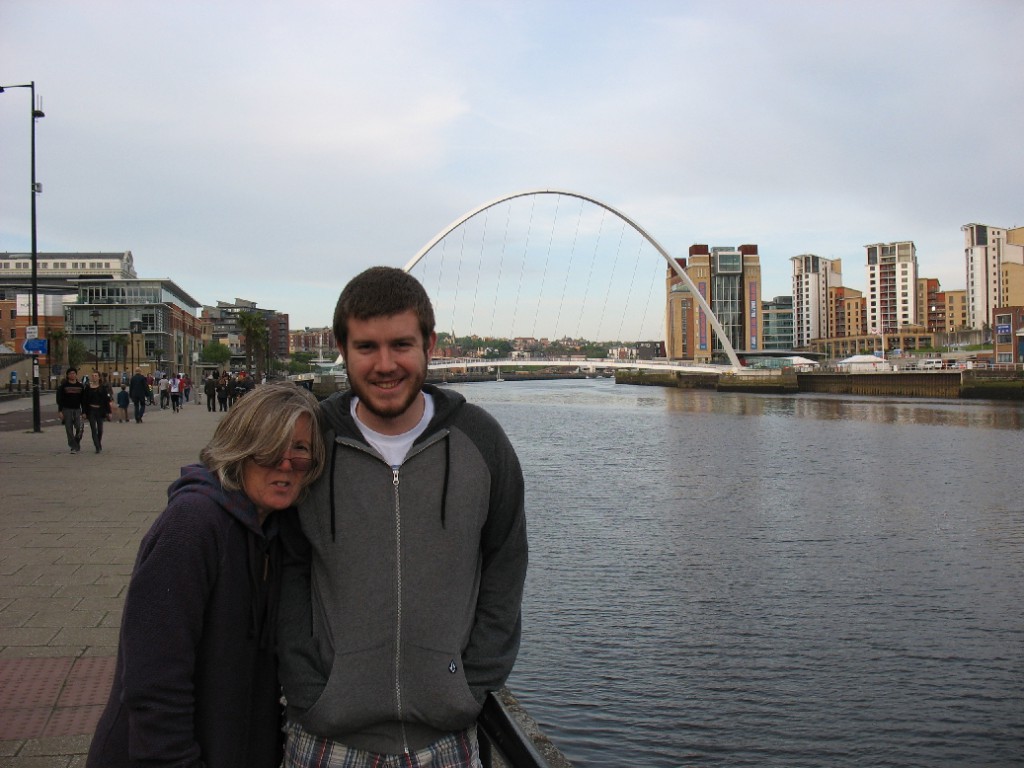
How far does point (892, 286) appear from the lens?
154625mm

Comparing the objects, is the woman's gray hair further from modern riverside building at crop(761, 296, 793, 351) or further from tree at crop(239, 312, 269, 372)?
modern riverside building at crop(761, 296, 793, 351)

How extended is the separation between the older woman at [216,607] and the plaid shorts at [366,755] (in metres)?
0.04

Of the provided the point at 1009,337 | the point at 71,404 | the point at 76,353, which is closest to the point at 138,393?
the point at 71,404

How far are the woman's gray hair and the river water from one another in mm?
4625

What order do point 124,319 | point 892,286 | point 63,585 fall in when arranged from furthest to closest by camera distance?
1. point 892,286
2. point 124,319
3. point 63,585

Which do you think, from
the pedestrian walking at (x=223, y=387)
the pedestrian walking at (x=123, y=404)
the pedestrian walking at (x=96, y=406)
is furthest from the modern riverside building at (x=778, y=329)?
the pedestrian walking at (x=96, y=406)

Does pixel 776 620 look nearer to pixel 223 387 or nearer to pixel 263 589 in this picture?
pixel 263 589

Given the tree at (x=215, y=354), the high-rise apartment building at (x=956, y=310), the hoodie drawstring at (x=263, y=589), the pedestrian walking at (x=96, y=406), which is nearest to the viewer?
the hoodie drawstring at (x=263, y=589)

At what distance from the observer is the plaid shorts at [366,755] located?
197 cm

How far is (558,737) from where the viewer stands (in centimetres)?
618

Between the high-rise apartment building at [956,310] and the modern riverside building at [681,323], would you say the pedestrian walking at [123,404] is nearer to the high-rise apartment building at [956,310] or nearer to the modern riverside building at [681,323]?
the modern riverside building at [681,323]

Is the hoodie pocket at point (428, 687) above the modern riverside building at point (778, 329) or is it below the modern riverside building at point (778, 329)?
below

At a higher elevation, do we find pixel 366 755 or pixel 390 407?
pixel 390 407

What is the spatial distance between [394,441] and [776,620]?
25.3 feet
